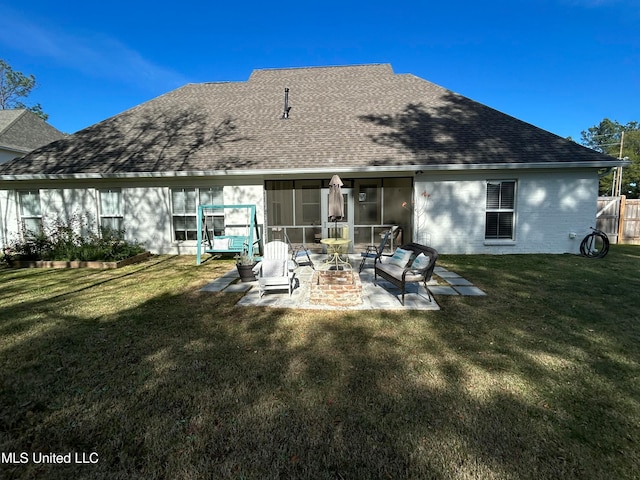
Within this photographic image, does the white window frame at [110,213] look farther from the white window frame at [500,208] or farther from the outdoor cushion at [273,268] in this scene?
the white window frame at [500,208]

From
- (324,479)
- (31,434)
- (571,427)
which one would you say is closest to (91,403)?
(31,434)

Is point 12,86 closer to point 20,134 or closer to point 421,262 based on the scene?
point 20,134

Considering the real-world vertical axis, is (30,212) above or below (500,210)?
above

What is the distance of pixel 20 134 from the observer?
18.5 metres

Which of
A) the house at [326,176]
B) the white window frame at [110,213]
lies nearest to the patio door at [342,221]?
the house at [326,176]

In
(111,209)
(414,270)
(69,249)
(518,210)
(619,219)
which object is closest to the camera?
(414,270)

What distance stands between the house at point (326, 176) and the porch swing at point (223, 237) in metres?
0.19

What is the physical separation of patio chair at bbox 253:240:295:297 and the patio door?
395 centimetres

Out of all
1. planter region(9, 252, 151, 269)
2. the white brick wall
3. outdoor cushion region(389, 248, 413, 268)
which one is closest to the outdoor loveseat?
outdoor cushion region(389, 248, 413, 268)

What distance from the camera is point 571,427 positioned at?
2400mm

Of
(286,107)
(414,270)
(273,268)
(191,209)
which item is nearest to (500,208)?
(414,270)

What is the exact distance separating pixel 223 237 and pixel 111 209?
5.13m

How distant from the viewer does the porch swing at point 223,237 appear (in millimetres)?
8859

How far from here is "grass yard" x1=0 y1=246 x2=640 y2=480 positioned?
2119 millimetres
